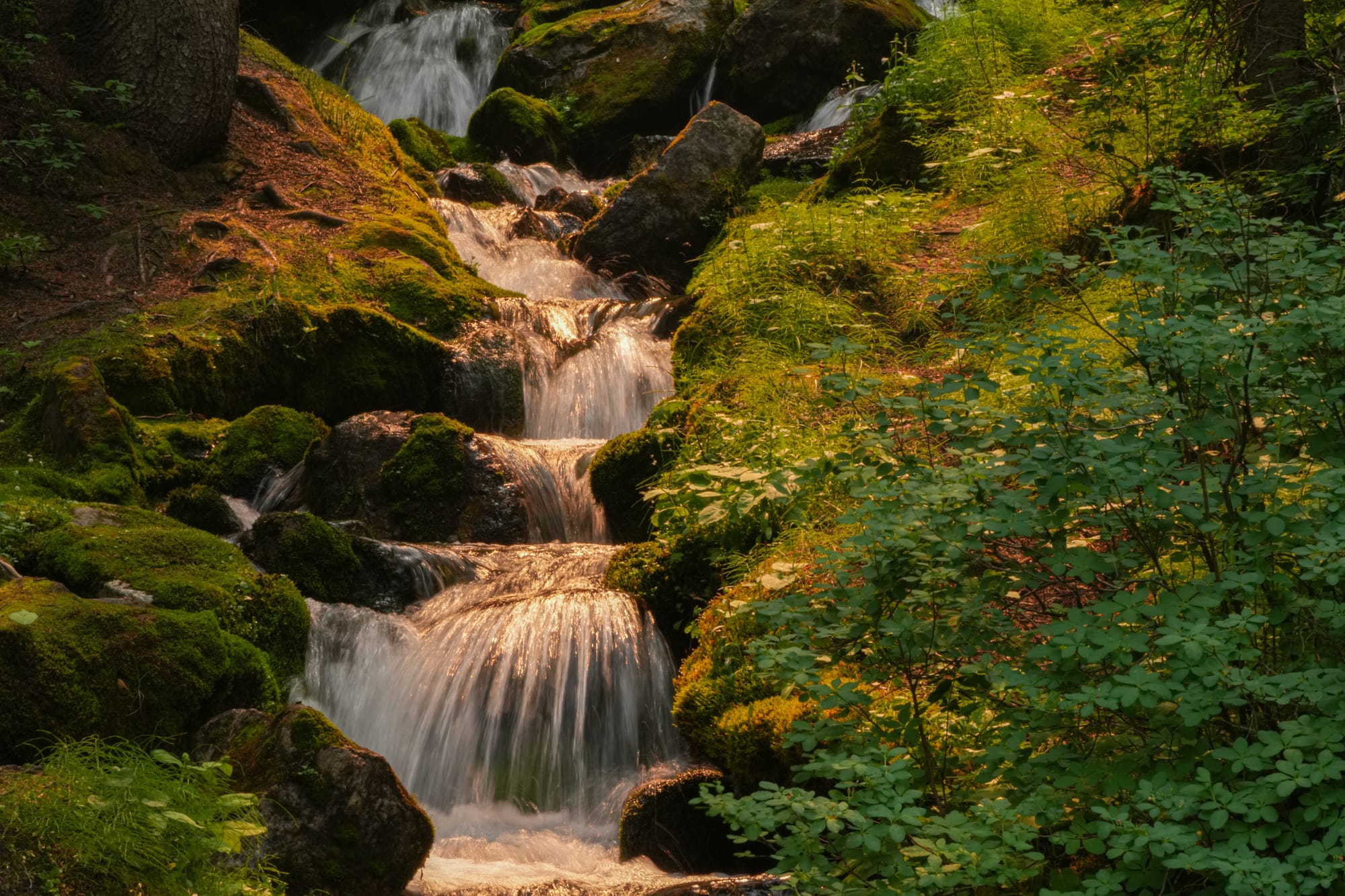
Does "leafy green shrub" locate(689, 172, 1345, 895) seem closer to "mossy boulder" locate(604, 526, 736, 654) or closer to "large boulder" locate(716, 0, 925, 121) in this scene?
Result: "mossy boulder" locate(604, 526, 736, 654)

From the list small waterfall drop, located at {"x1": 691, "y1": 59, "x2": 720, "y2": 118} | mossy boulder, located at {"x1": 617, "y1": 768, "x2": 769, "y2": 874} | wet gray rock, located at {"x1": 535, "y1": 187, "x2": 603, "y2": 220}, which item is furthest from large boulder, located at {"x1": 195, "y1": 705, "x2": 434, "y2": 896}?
small waterfall drop, located at {"x1": 691, "y1": 59, "x2": 720, "y2": 118}

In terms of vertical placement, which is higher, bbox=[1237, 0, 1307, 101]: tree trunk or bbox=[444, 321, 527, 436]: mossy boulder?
bbox=[1237, 0, 1307, 101]: tree trunk

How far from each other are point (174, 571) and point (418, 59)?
15.8m

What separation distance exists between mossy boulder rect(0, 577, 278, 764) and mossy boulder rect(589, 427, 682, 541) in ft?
10.7

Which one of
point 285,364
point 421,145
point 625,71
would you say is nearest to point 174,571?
point 285,364

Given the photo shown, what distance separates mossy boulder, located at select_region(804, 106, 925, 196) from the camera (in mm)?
10195

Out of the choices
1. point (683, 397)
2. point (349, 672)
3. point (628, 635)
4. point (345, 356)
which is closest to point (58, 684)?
point (349, 672)

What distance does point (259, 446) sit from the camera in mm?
8141

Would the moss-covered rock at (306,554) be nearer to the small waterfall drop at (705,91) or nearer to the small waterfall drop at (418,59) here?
the small waterfall drop at (705,91)

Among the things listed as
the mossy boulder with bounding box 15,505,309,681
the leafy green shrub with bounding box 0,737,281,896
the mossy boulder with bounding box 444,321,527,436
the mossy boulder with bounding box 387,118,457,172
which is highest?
the mossy boulder with bounding box 387,118,457,172

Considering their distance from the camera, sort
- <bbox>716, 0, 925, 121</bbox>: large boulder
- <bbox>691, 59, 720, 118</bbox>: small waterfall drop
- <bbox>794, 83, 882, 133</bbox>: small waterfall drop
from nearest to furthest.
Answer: <bbox>794, 83, 882, 133</bbox>: small waterfall drop → <bbox>716, 0, 925, 121</bbox>: large boulder → <bbox>691, 59, 720, 118</bbox>: small waterfall drop

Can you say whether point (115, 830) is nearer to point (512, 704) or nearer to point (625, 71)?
point (512, 704)

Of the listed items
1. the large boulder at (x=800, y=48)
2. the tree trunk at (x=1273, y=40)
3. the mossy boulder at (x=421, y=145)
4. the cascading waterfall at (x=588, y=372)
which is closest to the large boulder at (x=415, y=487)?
the cascading waterfall at (x=588, y=372)

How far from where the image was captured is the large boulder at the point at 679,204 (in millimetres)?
12078
